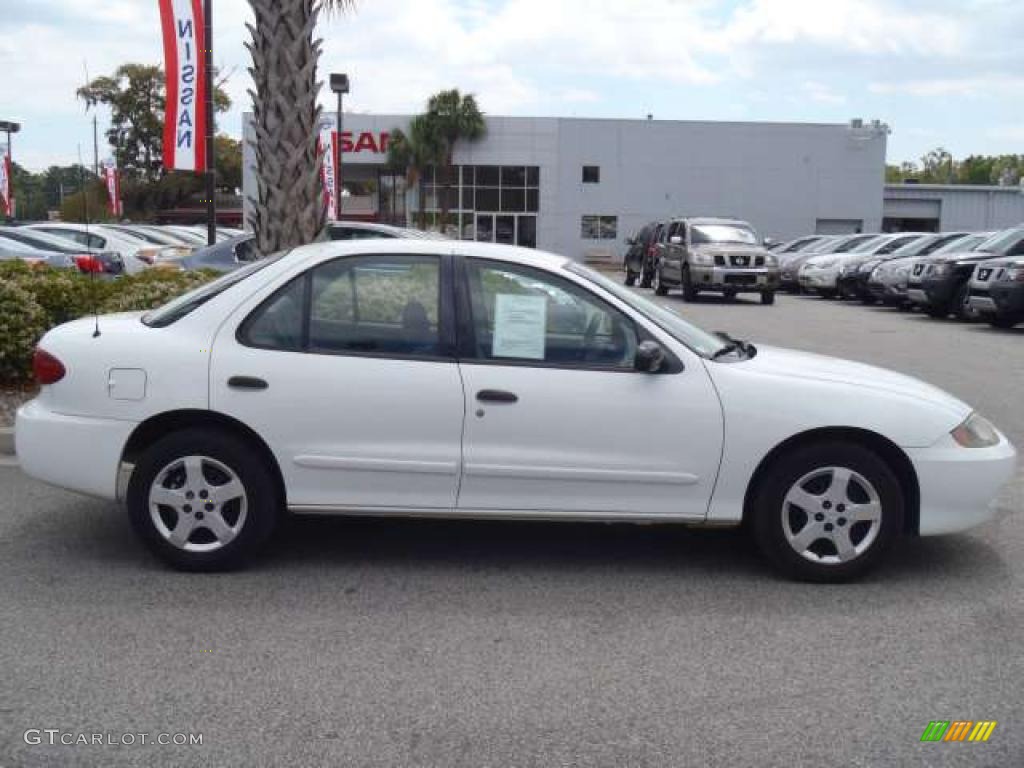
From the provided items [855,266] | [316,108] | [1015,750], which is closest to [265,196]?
[316,108]

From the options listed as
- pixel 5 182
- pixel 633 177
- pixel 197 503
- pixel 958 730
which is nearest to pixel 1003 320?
pixel 958 730

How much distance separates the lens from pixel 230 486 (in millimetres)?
5176

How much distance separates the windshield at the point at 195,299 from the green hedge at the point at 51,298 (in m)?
3.56

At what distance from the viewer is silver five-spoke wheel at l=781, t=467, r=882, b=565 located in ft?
16.9

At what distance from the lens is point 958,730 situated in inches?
149

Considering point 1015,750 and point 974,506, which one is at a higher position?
point 974,506

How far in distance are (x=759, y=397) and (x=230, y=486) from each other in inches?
98.4

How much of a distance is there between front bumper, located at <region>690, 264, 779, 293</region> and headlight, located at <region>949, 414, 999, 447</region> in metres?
18.8

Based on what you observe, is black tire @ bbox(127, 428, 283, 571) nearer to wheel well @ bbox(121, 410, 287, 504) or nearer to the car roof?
wheel well @ bbox(121, 410, 287, 504)

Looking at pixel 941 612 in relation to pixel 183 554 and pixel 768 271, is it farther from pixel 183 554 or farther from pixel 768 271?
pixel 768 271

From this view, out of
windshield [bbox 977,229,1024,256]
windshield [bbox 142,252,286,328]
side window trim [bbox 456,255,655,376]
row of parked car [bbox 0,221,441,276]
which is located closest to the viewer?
side window trim [bbox 456,255,655,376]

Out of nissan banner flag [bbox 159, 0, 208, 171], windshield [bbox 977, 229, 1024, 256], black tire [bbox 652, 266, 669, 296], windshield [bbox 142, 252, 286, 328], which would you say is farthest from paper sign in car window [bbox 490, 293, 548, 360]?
black tire [bbox 652, 266, 669, 296]

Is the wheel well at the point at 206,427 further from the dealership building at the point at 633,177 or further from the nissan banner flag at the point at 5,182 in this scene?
the dealership building at the point at 633,177

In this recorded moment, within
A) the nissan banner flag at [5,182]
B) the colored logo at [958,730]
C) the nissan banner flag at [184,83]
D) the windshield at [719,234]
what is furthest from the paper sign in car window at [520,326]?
the nissan banner flag at [5,182]
